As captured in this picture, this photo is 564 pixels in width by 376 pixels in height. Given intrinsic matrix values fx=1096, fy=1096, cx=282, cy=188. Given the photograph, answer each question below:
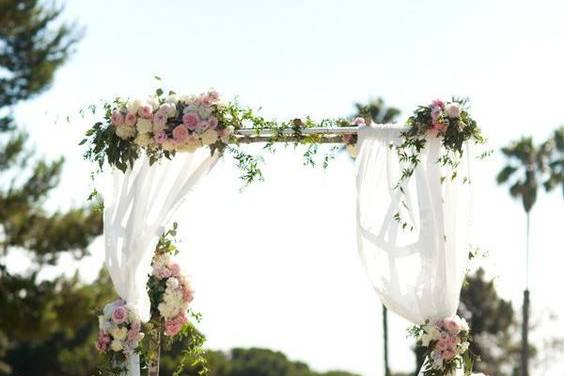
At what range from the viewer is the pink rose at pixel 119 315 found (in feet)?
23.1

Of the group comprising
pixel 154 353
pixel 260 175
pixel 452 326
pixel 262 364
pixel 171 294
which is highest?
pixel 260 175

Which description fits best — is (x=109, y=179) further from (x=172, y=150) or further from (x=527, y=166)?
(x=527, y=166)

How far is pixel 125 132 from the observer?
7203 mm

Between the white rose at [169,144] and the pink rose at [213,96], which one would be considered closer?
the white rose at [169,144]

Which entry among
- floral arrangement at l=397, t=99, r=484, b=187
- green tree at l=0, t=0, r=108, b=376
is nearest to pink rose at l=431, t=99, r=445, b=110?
floral arrangement at l=397, t=99, r=484, b=187

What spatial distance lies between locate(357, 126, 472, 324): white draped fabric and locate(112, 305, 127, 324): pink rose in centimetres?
158

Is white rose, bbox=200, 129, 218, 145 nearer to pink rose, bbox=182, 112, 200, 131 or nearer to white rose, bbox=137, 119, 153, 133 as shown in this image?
pink rose, bbox=182, 112, 200, 131

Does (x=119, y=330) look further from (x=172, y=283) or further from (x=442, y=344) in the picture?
(x=442, y=344)

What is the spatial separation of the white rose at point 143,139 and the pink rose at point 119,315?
107cm

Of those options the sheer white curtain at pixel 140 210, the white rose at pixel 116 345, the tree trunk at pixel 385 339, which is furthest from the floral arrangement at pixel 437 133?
the tree trunk at pixel 385 339

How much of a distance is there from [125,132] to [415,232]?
6.56 ft

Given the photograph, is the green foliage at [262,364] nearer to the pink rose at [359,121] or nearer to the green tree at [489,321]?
the green tree at [489,321]

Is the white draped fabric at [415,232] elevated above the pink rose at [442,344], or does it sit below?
above

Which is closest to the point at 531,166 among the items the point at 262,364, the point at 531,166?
the point at 531,166
